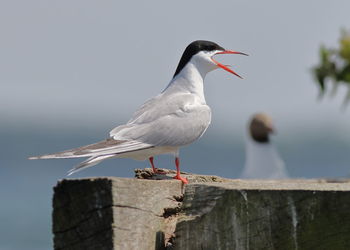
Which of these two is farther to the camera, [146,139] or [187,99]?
[187,99]

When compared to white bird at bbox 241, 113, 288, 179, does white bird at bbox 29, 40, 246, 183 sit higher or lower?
lower

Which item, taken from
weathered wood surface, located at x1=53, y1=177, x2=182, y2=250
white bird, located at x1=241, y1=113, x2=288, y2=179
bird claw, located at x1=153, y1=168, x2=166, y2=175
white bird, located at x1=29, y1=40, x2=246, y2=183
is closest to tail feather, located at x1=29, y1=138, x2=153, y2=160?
white bird, located at x1=29, y1=40, x2=246, y2=183

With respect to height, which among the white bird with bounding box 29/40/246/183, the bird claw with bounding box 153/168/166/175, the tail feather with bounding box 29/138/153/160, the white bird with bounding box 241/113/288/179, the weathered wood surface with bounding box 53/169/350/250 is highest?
the white bird with bounding box 241/113/288/179

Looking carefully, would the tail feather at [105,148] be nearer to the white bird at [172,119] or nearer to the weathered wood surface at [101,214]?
the white bird at [172,119]

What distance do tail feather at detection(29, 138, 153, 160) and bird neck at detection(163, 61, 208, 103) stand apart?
0.77 metres

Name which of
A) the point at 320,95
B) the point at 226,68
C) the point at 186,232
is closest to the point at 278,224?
the point at 186,232

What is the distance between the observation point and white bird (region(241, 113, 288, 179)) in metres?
14.3

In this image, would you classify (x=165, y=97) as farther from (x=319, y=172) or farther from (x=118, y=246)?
(x=319, y=172)

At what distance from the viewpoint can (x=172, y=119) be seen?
5648 millimetres

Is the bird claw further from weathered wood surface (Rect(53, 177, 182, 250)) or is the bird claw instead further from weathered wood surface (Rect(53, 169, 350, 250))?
weathered wood surface (Rect(53, 177, 182, 250))

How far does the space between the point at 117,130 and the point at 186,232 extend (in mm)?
1496

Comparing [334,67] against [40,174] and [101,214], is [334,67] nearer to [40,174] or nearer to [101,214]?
[101,214]

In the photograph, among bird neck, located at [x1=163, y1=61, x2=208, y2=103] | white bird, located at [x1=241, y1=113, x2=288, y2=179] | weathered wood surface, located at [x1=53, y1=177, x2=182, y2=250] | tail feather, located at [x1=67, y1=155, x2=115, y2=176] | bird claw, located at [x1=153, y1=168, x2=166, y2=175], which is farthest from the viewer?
white bird, located at [x1=241, y1=113, x2=288, y2=179]

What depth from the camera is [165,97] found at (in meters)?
5.73
